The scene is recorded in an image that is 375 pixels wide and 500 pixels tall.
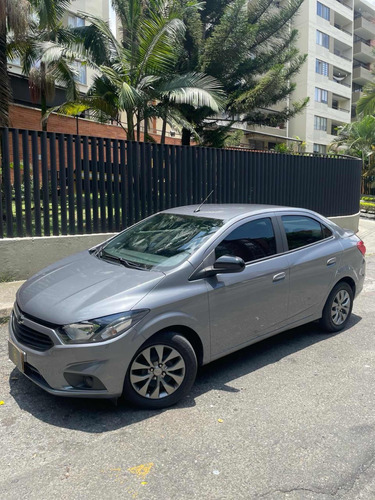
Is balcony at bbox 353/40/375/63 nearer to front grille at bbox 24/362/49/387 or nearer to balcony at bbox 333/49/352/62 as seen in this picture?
balcony at bbox 333/49/352/62

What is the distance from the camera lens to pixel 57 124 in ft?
55.9

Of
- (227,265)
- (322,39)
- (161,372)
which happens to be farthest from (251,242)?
(322,39)

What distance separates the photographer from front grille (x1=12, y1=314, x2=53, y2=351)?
3045 mm

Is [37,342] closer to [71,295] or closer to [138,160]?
[71,295]

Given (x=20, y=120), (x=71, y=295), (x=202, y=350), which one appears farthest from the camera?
(x=20, y=120)

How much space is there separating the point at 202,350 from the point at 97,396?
37.5 inches

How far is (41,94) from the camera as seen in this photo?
14484mm

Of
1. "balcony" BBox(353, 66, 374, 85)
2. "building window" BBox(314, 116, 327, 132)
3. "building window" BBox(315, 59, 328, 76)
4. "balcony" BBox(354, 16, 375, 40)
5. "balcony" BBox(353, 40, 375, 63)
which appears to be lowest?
"building window" BBox(314, 116, 327, 132)

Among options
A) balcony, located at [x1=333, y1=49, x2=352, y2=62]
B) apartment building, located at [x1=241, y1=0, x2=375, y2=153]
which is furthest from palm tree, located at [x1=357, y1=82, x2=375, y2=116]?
balcony, located at [x1=333, y1=49, x2=352, y2=62]

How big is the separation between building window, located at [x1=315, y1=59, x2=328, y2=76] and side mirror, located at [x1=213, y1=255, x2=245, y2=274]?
4224 centimetres

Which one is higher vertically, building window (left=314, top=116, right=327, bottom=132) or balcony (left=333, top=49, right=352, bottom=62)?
balcony (left=333, top=49, right=352, bottom=62)

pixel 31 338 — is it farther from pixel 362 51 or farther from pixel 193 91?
pixel 362 51

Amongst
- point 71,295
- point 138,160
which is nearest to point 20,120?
point 138,160

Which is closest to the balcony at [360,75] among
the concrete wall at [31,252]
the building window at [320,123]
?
the building window at [320,123]
